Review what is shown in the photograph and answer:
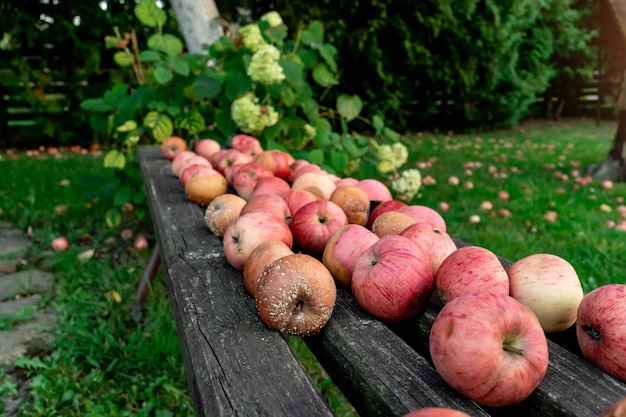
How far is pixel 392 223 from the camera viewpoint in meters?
1.50

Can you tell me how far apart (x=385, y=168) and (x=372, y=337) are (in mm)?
2705

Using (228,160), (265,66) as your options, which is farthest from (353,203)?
(265,66)

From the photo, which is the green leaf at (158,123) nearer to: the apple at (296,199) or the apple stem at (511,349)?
the apple at (296,199)

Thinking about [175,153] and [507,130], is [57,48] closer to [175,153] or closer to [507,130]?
[175,153]

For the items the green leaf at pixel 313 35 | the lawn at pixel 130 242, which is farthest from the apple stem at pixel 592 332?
the green leaf at pixel 313 35

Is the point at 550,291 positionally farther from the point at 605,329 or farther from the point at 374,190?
the point at 374,190

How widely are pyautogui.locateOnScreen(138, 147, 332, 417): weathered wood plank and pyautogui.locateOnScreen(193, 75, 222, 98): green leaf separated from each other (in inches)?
62.8

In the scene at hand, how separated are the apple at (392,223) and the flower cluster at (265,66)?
1.68m

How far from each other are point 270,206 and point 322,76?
2055 mm

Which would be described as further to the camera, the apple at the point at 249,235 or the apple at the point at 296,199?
the apple at the point at 296,199

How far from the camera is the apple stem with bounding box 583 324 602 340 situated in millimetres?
950

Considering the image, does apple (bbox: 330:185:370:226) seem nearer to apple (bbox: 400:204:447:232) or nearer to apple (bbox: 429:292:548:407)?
apple (bbox: 400:204:447:232)

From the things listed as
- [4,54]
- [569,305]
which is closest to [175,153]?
[569,305]

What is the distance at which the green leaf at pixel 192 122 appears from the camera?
334 centimetres
